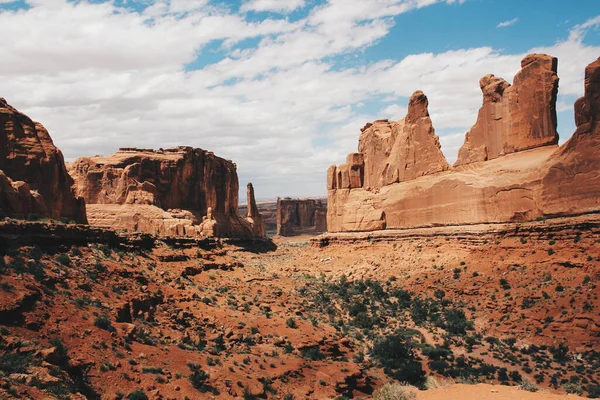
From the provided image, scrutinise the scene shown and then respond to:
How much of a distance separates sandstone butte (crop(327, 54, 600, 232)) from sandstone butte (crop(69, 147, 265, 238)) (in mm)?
21653

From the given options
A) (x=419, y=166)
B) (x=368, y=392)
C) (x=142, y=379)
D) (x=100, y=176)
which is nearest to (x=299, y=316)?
(x=368, y=392)

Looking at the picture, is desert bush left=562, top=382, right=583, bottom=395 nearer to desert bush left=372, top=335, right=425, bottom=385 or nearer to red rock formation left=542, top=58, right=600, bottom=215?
desert bush left=372, top=335, right=425, bottom=385

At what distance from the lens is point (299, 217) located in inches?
5453

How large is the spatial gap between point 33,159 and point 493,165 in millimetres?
29979

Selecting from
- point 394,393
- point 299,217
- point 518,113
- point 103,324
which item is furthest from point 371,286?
point 299,217

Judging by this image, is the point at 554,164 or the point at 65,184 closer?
the point at 65,184

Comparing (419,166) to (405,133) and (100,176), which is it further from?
(100,176)

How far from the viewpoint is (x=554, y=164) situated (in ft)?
114

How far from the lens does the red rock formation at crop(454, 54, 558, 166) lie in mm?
37094

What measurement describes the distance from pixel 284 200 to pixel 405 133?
87415mm

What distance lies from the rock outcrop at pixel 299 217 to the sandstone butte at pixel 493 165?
250ft

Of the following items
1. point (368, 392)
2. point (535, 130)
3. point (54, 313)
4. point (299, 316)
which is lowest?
point (368, 392)

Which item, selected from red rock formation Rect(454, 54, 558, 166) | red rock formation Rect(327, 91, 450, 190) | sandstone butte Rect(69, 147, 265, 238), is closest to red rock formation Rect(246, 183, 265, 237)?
sandstone butte Rect(69, 147, 265, 238)

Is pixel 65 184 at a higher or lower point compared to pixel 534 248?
higher
